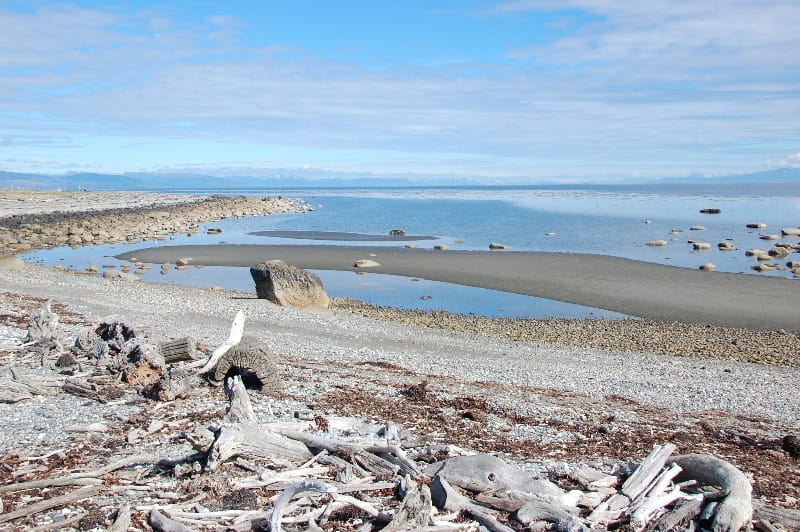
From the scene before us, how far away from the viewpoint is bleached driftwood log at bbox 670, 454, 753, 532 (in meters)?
7.08

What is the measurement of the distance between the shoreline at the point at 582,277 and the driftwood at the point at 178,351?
20757 mm

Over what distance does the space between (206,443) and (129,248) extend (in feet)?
154

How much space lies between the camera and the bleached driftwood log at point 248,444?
794 cm

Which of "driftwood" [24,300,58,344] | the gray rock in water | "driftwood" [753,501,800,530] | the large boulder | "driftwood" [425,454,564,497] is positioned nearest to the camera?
"driftwood" [753,501,800,530]

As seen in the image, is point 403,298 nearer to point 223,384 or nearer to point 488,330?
point 488,330

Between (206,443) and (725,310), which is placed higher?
(206,443)

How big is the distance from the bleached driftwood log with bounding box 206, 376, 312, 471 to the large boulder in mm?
18336

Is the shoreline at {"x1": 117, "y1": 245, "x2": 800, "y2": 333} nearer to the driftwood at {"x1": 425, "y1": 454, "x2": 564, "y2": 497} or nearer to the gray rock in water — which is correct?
the gray rock in water

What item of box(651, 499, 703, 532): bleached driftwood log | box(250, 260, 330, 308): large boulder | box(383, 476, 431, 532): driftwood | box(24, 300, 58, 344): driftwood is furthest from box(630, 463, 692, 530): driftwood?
box(250, 260, 330, 308): large boulder

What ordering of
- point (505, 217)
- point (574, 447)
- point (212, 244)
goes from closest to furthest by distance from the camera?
1. point (574, 447)
2. point (212, 244)
3. point (505, 217)

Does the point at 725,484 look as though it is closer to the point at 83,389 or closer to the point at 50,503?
the point at 50,503

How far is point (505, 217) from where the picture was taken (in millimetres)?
91312

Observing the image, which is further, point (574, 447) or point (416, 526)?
point (574, 447)

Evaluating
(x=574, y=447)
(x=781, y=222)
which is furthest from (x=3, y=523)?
(x=781, y=222)
